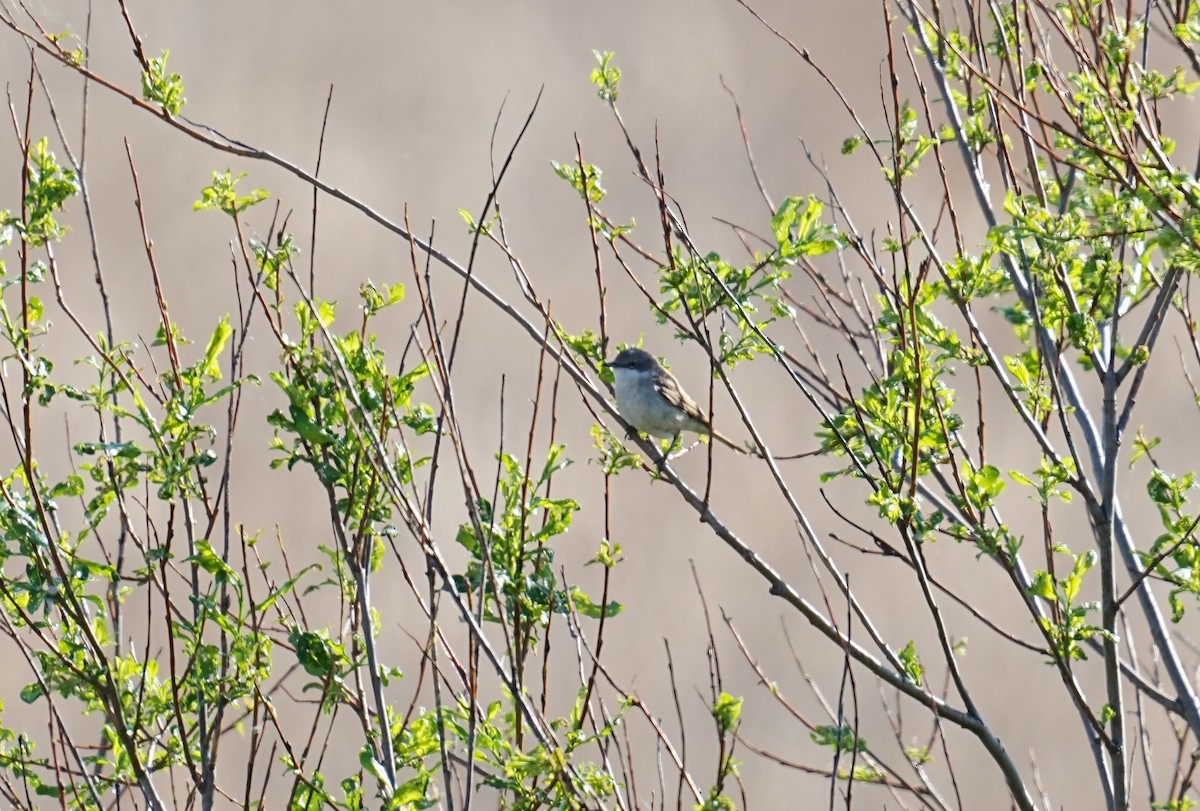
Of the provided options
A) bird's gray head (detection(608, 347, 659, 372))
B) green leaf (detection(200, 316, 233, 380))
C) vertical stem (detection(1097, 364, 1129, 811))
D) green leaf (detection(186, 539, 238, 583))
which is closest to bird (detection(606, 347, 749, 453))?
bird's gray head (detection(608, 347, 659, 372))

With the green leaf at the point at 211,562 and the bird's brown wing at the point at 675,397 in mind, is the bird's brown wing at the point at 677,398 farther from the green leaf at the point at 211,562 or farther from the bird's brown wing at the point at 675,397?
the green leaf at the point at 211,562

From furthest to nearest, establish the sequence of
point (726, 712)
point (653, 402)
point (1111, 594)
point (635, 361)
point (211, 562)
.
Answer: point (653, 402)
point (635, 361)
point (1111, 594)
point (726, 712)
point (211, 562)

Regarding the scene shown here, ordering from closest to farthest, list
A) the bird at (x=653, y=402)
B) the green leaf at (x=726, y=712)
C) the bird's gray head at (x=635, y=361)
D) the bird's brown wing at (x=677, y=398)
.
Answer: the green leaf at (x=726, y=712) < the bird's gray head at (x=635, y=361) < the bird at (x=653, y=402) < the bird's brown wing at (x=677, y=398)

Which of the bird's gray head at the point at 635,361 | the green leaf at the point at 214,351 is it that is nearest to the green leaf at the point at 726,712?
the green leaf at the point at 214,351

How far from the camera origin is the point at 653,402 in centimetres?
624

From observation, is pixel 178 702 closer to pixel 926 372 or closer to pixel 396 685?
pixel 926 372

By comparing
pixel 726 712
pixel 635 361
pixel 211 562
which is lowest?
pixel 726 712

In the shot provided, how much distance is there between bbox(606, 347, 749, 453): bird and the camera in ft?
19.6

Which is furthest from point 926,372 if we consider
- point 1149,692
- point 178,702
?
point 178,702

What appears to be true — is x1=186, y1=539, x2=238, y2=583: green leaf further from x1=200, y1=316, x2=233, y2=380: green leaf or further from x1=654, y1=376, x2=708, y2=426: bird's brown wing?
Answer: x1=654, y1=376, x2=708, y2=426: bird's brown wing

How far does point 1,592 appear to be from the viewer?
2891 millimetres

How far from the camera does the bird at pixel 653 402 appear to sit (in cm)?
598

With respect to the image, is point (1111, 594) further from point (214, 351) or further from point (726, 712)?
point (214, 351)

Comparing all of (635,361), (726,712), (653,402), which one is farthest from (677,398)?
(726,712)
